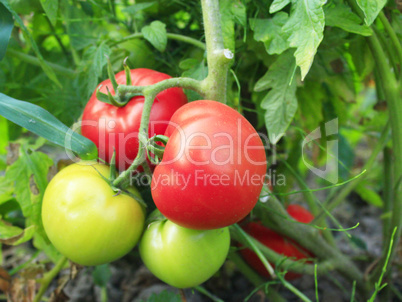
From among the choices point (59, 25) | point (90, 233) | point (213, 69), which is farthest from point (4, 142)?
point (213, 69)

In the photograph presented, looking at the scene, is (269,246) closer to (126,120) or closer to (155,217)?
(155,217)

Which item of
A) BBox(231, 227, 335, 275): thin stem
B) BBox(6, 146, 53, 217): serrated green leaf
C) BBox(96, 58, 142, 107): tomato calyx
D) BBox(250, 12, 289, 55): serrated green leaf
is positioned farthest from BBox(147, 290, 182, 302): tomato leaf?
BBox(250, 12, 289, 55): serrated green leaf

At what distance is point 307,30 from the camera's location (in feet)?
1.72

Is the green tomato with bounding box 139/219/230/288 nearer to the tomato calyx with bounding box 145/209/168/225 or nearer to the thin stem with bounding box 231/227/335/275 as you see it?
the tomato calyx with bounding box 145/209/168/225

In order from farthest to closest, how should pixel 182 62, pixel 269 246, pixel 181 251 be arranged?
1. pixel 269 246
2. pixel 182 62
3. pixel 181 251

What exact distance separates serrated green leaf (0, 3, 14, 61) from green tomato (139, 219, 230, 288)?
399 millimetres

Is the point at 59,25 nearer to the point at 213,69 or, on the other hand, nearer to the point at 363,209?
the point at 213,69

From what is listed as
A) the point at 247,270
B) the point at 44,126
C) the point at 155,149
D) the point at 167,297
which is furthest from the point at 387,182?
the point at 44,126

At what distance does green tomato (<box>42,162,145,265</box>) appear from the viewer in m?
0.57

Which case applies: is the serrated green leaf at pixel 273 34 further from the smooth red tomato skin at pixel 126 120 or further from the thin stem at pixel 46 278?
the thin stem at pixel 46 278

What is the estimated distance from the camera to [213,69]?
58cm

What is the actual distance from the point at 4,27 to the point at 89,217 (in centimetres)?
37

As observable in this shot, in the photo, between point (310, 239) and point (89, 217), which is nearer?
point (89, 217)

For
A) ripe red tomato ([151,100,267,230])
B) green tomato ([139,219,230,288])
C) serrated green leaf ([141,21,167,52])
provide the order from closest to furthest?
ripe red tomato ([151,100,267,230]), green tomato ([139,219,230,288]), serrated green leaf ([141,21,167,52])
